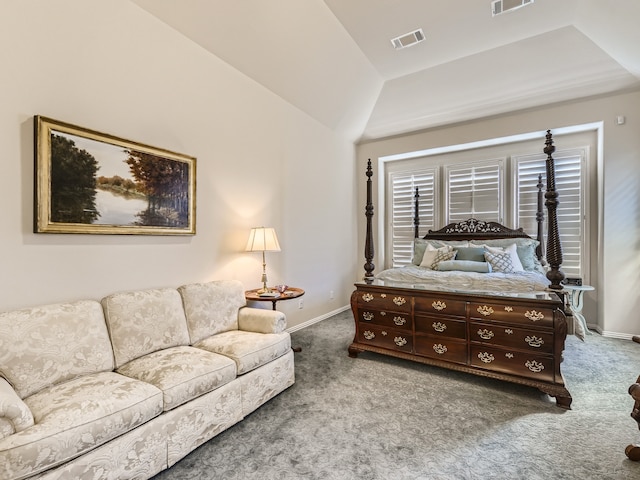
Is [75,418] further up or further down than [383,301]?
further down

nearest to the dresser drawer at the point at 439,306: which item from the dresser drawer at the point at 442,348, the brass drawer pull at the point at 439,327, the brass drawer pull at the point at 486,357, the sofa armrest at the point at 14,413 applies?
the brass drawer pull at the point at 439,327

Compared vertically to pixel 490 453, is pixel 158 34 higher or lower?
higher

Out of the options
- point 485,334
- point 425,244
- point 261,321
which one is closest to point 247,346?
point 261,321

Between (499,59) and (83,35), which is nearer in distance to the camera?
(83,35)

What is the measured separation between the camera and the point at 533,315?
98.4 inches

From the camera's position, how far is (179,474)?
173 cm

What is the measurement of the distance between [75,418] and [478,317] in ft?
9.32

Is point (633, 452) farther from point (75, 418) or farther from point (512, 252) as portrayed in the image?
point (75, 418)

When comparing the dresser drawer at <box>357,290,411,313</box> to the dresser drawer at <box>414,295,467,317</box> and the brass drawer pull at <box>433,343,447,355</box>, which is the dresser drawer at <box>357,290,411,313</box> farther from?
the brass drawer pull at <box>433,343,447,355</box>

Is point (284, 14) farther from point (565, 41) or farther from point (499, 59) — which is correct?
point (565, 41)

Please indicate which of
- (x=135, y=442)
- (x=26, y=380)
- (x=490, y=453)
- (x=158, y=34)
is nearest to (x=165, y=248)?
(x=26, y=380)

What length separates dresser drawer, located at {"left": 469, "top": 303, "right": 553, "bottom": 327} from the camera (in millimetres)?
2463

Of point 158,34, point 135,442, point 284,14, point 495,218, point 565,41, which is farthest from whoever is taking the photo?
point 495,218

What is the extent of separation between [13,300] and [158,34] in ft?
7.75
